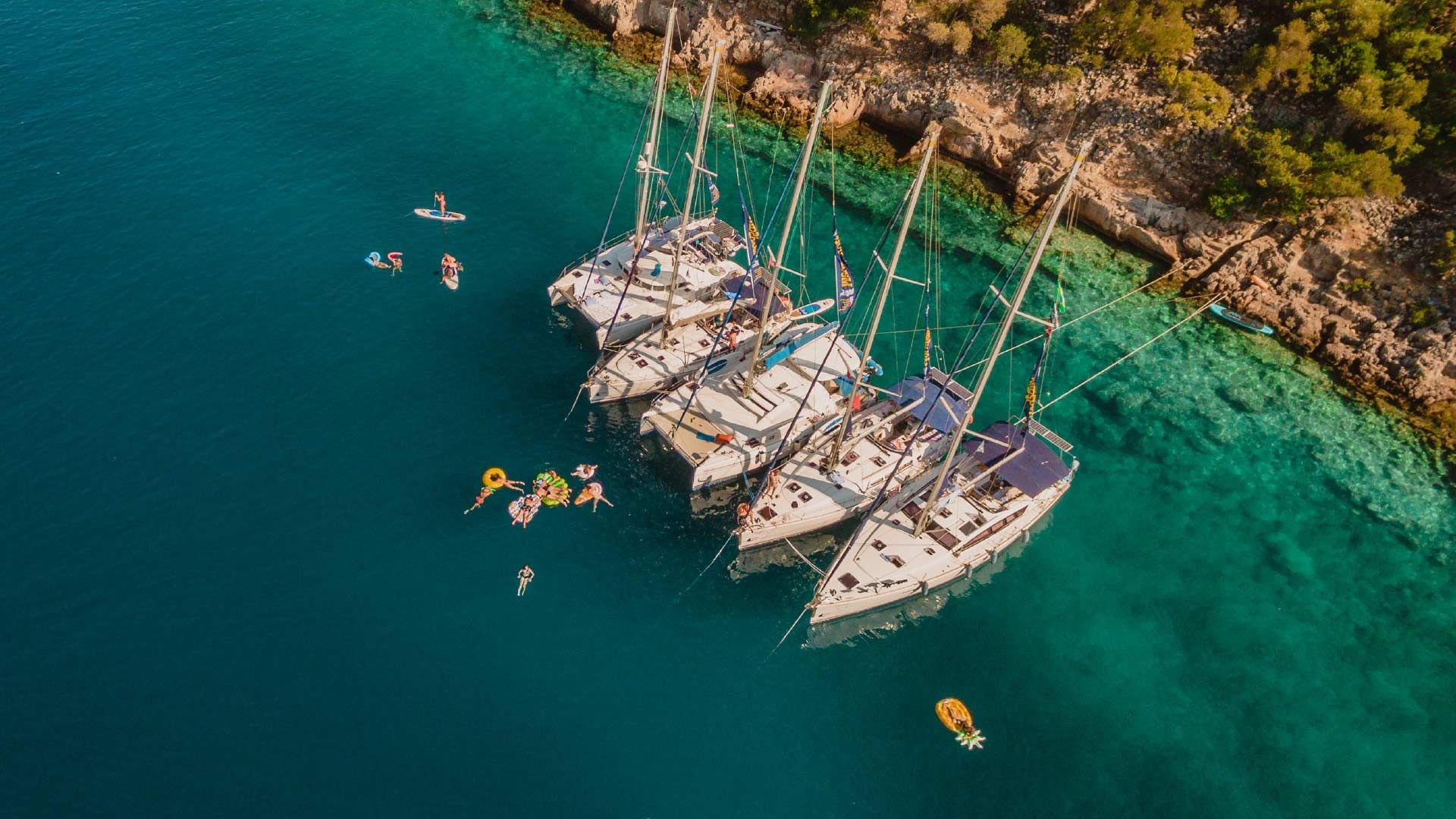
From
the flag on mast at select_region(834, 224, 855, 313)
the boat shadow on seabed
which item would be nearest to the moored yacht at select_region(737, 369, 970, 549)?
the boat shadow on seabed

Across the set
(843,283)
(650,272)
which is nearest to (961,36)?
(843,283)

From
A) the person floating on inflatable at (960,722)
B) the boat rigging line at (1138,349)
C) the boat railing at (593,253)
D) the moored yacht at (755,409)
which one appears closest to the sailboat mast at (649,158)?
the boat railing at (593,253)

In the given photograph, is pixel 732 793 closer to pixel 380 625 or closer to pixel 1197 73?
pixel 380 625

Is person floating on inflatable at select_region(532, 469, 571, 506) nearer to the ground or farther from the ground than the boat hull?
nearer to the ground

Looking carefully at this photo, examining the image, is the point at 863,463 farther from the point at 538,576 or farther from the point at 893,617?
the point at 538,576

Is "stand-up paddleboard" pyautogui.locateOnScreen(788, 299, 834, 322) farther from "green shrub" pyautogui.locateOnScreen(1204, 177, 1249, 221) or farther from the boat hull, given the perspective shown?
"green shrub" pyautogui.locateOnScreen(1204, 177, 1249, 221)
